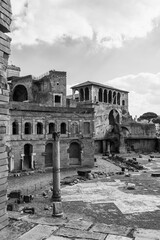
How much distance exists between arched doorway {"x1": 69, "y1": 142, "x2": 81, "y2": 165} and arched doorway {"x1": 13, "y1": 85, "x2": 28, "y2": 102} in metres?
13.7

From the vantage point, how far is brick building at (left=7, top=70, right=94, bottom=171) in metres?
30.3

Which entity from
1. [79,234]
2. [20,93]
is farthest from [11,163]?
[79,234]

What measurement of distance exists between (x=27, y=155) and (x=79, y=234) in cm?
2436

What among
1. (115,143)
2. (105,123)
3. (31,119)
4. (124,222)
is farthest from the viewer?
(105,123)

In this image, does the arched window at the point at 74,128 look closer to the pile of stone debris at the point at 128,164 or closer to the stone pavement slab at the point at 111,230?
the pile of stone debris at the point at 128,164

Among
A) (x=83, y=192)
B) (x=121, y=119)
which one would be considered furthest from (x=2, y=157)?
(x=121, y=119)

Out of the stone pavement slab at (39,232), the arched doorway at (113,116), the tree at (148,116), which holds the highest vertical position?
the tree at (148,116)

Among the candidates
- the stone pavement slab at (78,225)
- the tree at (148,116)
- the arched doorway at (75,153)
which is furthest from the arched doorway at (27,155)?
the tree at (148,116)

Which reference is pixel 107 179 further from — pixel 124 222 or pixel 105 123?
pixel 105 123

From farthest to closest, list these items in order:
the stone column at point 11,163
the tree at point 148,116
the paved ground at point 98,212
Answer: the tree at point 148,116
the stone column at point 11,163
the paved ground at point 98,212

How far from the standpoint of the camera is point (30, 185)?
24266 mm

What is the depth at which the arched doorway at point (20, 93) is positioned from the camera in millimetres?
44028

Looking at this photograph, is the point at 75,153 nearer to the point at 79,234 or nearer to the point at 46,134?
the point at 46,134

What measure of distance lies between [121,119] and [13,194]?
1882 inches
